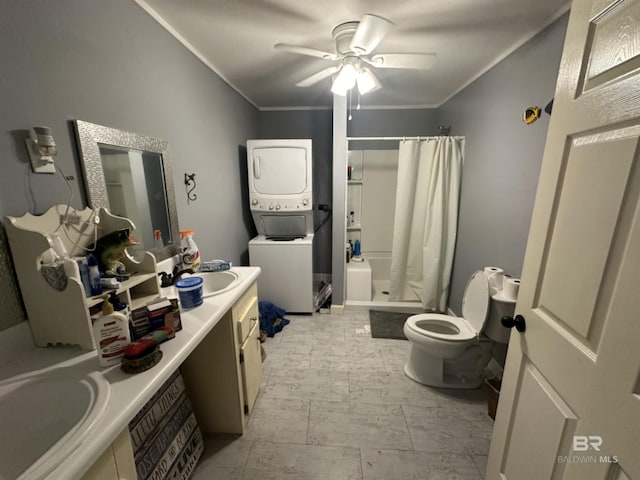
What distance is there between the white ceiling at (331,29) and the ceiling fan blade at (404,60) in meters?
0.16

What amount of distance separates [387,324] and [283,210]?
62.3 inches

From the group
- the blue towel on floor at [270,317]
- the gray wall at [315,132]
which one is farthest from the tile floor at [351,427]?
the gray wall at [315,132]

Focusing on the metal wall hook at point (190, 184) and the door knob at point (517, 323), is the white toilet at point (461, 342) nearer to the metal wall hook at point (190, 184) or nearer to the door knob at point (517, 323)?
the door knob at point (517, 323)

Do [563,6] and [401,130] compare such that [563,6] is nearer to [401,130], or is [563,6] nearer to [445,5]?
[445,5]

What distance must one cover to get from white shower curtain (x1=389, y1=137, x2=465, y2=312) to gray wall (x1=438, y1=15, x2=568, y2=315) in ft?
0.37

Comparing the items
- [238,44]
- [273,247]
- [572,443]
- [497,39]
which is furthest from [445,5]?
[273,247]

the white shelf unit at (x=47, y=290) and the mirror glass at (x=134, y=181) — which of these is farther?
the mirror glass at (x=134, y=181)

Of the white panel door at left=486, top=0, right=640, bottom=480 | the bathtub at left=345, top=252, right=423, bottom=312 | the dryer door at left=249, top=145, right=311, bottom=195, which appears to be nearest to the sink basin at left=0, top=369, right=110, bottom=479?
the white panel door at left=486, top=0, right=640, bottom=480

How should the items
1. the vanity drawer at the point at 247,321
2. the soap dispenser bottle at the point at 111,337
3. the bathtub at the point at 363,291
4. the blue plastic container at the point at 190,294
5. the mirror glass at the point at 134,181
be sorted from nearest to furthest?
the soap dispenser bottle at the point at 111,337, the mirror glass at the point at 134,181, the blue plastic container at the point at 190,294, the vanity drawer at the point at 247,321, the bathtub at the point at 363,291

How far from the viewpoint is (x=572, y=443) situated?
28.7 inches

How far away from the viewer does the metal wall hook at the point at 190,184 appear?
1747 millimetres

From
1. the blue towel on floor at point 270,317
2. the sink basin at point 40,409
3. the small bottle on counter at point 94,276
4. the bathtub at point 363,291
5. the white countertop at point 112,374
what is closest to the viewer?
the white countertop at point 112,374

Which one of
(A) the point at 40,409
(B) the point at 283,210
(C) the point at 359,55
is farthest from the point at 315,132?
(A) the point at 40,409

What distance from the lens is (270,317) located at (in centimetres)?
255
